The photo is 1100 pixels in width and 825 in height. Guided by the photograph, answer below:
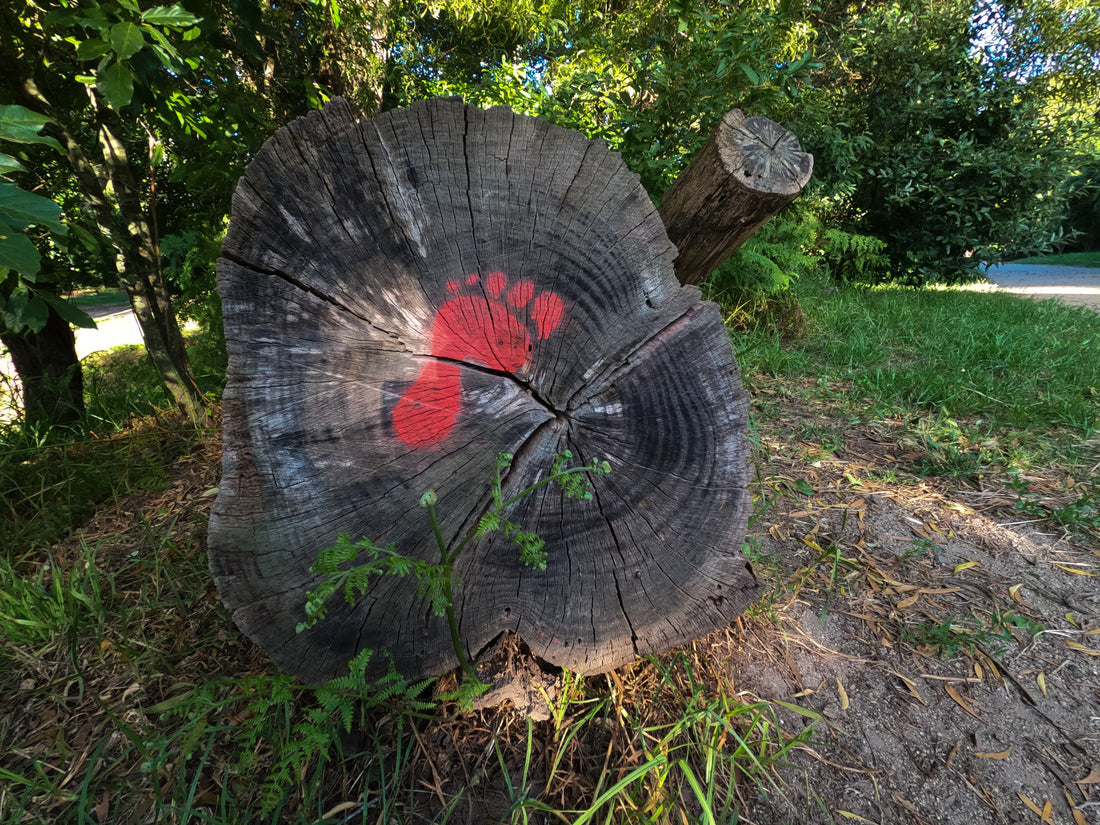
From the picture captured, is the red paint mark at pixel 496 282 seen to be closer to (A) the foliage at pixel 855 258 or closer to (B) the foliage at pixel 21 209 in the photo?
(B) the foliage at pixel 21 209

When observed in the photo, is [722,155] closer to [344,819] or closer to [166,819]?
[344,819]

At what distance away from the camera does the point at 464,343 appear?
1137 mm

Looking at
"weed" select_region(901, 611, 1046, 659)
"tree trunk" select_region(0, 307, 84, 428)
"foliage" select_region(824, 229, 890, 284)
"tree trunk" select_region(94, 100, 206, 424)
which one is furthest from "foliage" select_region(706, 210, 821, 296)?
"tree trunk" select_region(0, 307, 84, 428)

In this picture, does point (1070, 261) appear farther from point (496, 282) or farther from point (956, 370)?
point (496, 282)

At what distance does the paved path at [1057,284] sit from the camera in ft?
22.4

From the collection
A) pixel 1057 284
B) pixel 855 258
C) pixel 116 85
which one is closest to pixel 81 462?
pixel 116 85

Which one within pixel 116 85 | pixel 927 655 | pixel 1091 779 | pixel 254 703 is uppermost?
pixel 116 85

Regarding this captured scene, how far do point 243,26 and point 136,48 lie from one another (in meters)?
0.91

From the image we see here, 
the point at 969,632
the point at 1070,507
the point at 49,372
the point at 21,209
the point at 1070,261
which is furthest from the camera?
the point at 1070,261

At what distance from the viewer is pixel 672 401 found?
1.16 metres

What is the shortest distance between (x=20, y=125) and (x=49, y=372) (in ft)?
7.58

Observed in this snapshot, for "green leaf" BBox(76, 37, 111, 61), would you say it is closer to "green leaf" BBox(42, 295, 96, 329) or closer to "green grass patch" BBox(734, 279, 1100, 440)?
"green leaf" BBox(42, 295, 96, 329)

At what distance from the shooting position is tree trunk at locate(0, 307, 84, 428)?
2.45 metres

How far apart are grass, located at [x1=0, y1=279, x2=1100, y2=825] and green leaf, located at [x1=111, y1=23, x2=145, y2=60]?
1.37 m
